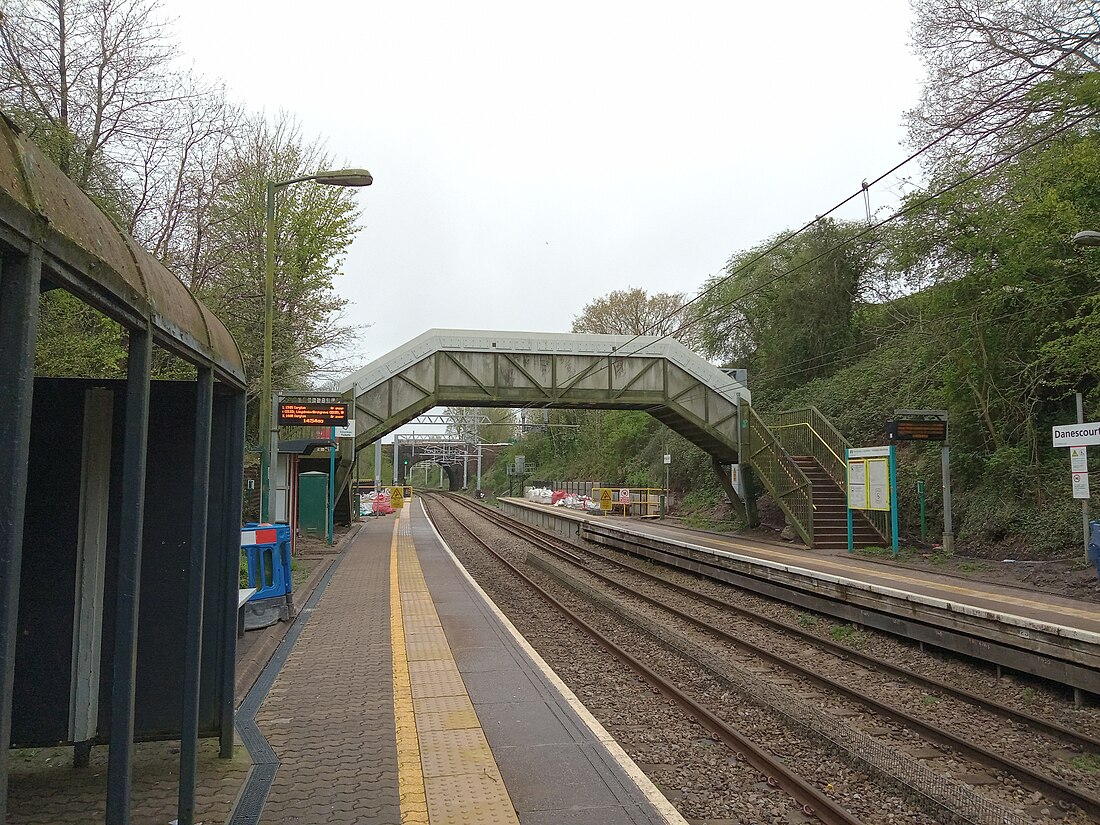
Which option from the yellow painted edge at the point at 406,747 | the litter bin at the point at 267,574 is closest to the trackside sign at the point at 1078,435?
the yellow painted edge at the point at 406,747

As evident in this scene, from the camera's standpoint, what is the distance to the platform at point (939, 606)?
7656 millimetres

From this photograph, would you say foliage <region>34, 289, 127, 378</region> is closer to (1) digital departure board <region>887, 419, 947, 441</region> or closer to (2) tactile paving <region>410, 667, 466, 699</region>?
(2) tactile paving <region>410, 667, 466, 699</region>

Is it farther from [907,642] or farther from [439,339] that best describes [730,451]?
[907,642]

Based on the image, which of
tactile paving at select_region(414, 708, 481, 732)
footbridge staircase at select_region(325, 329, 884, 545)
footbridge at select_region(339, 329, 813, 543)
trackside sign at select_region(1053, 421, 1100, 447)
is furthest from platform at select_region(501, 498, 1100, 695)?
tactile paving at select_region(414, 708, 481, 732)

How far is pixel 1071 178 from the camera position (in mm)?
14492

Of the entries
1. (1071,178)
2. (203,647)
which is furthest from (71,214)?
(1071,178)

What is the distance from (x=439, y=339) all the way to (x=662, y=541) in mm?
8342

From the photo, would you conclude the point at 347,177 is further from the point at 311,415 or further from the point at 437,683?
the point at 437,683

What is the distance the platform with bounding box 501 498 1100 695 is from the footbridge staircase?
445 centimetres

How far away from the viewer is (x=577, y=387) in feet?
73.1

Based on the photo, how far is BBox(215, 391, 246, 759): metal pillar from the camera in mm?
4836

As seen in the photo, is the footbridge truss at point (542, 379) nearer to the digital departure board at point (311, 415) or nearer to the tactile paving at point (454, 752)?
the digital departure board at point (311, 415)

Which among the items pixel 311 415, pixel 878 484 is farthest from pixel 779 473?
pixel 311 415

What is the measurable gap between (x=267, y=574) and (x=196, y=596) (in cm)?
672
